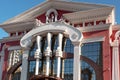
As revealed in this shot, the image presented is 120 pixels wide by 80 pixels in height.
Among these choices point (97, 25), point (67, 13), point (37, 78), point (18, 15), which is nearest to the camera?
point (37, 78)

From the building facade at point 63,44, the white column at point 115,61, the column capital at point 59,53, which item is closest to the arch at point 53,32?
the building facade at point 63,44

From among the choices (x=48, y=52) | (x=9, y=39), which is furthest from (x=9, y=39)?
(x=48, y=52)

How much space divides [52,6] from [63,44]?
3859mm

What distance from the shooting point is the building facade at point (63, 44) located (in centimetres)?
2255

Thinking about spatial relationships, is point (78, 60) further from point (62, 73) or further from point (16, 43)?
point (16, 43)

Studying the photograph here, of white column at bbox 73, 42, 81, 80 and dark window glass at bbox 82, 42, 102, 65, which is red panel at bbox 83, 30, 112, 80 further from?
white column at bbox 73, 42, 81, 80

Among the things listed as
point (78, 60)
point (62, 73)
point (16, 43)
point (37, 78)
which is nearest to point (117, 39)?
point (78, 60)

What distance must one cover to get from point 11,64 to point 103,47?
300 inches

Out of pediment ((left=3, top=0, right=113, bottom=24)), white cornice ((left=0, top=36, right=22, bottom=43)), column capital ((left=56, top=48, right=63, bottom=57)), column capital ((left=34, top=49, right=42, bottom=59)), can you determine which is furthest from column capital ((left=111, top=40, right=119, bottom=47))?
white cornice ((left=0, top=36, right=22, bottom=43))

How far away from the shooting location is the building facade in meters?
22.5

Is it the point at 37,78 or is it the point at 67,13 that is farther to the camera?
the point at 67,13

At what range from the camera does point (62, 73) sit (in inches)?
904

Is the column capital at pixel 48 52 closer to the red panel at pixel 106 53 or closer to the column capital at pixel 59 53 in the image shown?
the column capital at pixel 59 53

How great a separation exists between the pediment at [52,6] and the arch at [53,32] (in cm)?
205
